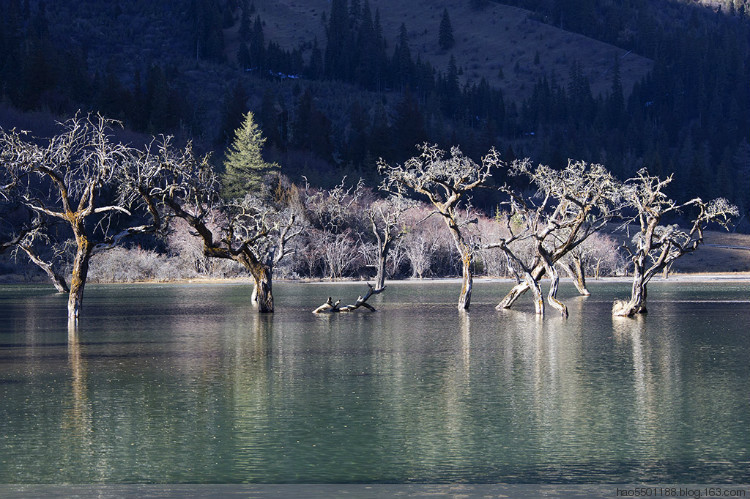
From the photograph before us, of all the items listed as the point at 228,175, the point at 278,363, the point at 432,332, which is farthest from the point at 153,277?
the point at 278,363

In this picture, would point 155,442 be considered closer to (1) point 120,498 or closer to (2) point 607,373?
(1) point 120,498

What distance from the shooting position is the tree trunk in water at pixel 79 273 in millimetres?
40562

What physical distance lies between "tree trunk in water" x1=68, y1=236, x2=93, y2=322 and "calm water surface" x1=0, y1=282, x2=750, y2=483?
47.9 inches

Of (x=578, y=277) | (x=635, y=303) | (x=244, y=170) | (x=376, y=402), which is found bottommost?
(x=376, y=402)

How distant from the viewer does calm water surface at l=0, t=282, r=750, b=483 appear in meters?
15.6

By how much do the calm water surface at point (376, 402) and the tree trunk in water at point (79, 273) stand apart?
1.22 metres

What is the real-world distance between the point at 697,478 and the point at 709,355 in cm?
1636

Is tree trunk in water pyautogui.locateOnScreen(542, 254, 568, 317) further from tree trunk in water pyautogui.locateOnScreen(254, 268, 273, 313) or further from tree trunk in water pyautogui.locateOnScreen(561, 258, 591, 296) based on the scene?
tree trunk in water pyautogui.locateOnScreen(561, 258, 591, 296)

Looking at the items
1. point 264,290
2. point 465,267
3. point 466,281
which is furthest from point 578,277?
point 264,290

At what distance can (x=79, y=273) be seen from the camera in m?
41.1

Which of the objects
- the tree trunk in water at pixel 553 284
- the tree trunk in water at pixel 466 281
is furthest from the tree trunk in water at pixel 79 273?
the tree trunk in water at pixel 553 284

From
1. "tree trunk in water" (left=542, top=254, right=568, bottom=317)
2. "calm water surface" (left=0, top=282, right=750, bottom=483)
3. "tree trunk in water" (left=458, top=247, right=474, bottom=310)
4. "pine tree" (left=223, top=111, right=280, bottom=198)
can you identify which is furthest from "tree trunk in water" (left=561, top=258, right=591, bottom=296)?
"pine tree" (left=223, top=111, right=280, bottom=198)

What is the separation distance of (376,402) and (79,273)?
77.2ft

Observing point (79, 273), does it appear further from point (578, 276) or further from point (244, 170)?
point (244, 170)
